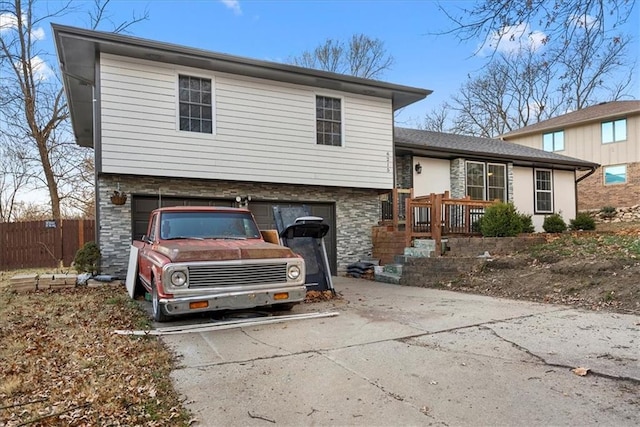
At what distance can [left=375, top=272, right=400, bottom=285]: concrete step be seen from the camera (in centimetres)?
1060

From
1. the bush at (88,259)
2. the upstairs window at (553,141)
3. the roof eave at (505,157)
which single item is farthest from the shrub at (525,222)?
the upstairs window at (553,141)

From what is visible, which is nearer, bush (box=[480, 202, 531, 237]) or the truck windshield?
the truck windshield

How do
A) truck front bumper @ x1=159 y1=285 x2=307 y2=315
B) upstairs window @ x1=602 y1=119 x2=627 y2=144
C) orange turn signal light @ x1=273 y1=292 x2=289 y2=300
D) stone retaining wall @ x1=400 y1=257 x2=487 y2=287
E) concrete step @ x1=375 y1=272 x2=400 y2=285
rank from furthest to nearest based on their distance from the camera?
upstairs window @ x1=602 y1=119 x2=627 y2=144, concrete step @ x1=375 y1=272 x2=400 y2=285, stone retaining wall @ x1=400 y1=257 x2=487 y2=287, orange turn signal light @ x1=273 y1=292 x2=289 y2=300, truck front bumper @ x1=159 y1=285 x2=307 y2=315

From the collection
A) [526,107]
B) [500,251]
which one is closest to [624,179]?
[526,107]

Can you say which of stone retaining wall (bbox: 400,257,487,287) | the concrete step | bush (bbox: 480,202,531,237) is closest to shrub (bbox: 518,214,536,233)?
bush (bbox: 480,202,531,237)

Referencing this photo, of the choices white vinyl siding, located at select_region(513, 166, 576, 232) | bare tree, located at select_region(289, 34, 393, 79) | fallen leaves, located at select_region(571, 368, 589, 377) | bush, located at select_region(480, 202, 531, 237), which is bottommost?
fallen leaves, located at select_region(571, 368, 589, 377)

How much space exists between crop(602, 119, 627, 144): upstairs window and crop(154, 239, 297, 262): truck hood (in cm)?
2302

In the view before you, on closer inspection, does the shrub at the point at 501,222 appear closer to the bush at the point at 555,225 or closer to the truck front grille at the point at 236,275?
the bush at the point at 555,225

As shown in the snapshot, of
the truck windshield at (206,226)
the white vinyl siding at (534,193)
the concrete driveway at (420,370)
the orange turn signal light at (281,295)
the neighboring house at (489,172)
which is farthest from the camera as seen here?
the white vinyl siding at (534,193)

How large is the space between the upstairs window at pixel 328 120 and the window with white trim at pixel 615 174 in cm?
1817

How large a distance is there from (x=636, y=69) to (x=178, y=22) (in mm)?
11960

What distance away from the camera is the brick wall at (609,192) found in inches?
850

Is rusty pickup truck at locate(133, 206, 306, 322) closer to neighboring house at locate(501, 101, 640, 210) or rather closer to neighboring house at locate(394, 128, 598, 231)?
neighboring house at locate(394, 128, 598, 231)

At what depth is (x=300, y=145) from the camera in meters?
11.5
